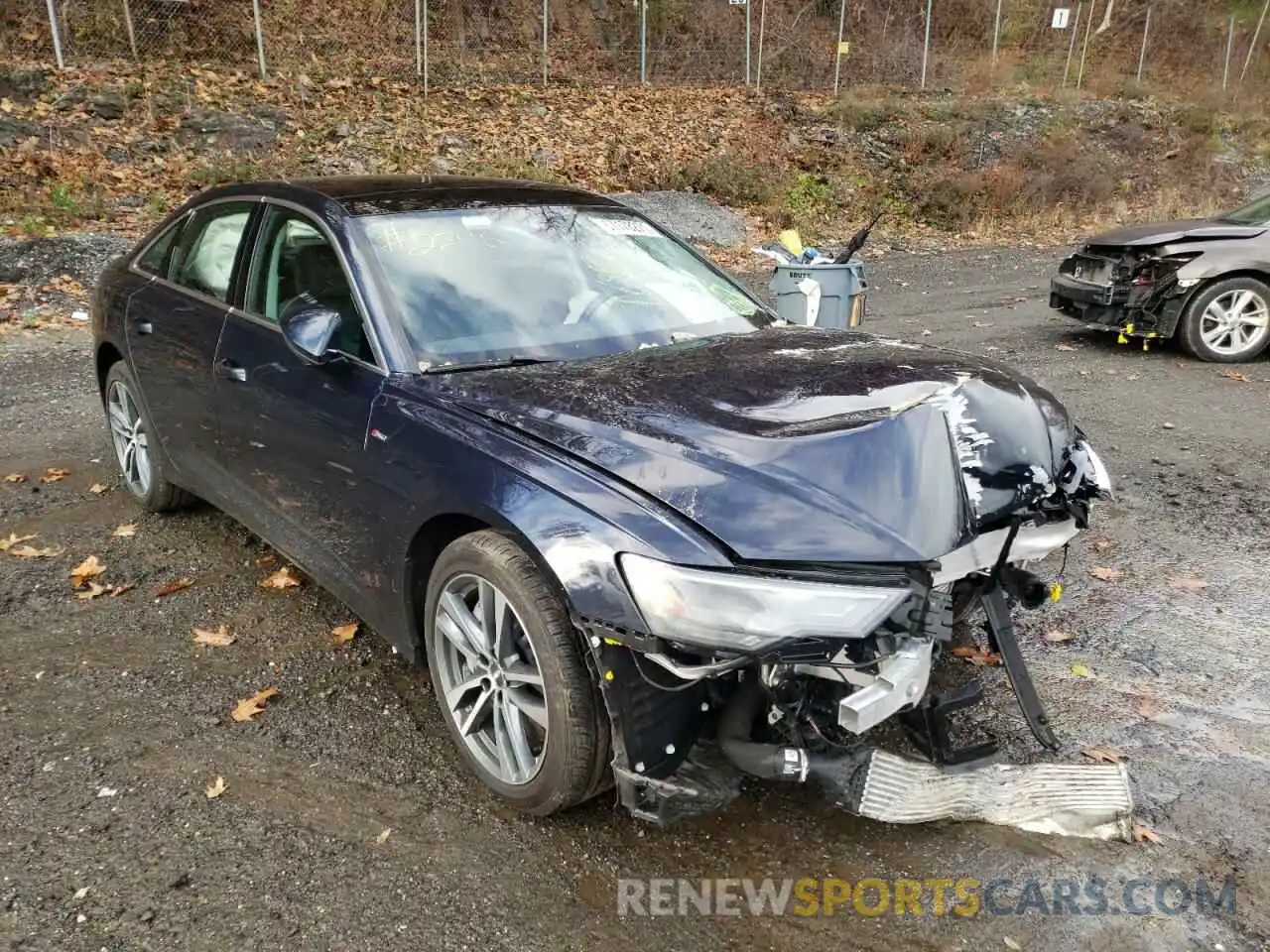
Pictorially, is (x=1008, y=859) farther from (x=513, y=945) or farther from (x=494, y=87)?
(x=494, y=87)

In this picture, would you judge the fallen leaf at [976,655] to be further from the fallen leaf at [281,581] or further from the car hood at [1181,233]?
the car hood at [1181,233]

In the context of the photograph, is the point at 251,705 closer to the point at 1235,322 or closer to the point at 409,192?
the point at 409,192

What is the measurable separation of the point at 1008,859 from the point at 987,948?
33 centimetres

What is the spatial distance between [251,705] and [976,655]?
261cm

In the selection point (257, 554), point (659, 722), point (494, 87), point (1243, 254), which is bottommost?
point (257, 554)

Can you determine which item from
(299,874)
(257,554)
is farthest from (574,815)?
(257,554)

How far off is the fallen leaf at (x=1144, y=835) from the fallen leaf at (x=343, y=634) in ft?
8.91

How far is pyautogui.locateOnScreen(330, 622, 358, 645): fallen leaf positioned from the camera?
3.71 m

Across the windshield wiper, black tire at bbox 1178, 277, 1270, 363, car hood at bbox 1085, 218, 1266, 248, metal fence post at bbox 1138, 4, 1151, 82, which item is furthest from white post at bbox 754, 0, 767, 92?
the windshield wiper

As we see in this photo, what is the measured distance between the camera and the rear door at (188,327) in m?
3.93

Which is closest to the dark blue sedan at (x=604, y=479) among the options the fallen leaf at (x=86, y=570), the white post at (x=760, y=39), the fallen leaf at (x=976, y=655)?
the fallen leaf at (x=86, y=570)

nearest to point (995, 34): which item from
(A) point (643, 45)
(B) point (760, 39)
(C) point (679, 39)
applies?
(B) point (760, 39)

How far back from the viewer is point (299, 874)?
252 centimetres

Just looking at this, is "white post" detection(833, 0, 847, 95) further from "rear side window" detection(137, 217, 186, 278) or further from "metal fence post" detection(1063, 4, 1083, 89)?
"rear side window" detection(137, 217, 186, 278)
